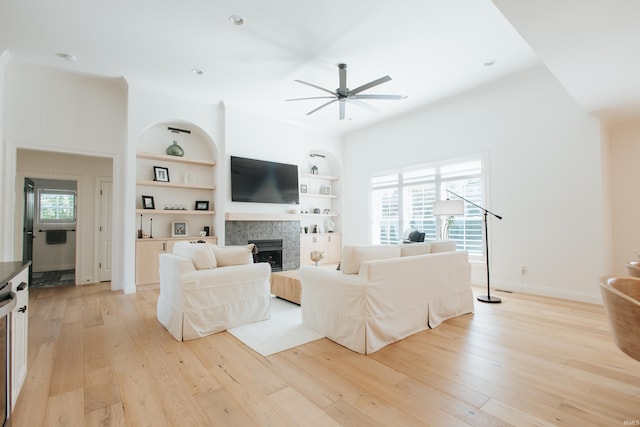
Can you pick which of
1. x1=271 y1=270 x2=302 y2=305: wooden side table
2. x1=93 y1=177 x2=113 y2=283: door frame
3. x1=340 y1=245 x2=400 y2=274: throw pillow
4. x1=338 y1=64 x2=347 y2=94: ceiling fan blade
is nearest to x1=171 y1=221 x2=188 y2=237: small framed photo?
x1=93 y1=177 x2=113 y2=283: door frame

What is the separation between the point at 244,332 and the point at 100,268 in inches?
169

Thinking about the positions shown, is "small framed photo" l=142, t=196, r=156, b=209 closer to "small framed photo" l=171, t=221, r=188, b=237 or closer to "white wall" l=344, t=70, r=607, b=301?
"small framed photo" l=171, t=221, r=188, b=237

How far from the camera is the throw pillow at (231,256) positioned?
3.18 m

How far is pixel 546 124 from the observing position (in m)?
4.36

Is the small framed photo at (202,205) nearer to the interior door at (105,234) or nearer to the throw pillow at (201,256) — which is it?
the interior door at (105,234)

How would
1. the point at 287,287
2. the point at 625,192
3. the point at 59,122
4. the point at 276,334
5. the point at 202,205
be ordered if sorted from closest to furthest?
the point at 276,334 < the point at 287,287 < the point at 625,192 < the point at 59,122 < the point at 202,205

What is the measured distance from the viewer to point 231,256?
3.22m

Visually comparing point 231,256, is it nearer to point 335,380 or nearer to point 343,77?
point 335,380

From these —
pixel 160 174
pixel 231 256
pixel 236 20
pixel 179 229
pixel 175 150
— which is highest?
pixel 236 20

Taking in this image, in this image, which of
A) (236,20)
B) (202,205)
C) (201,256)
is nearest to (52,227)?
(202,205)

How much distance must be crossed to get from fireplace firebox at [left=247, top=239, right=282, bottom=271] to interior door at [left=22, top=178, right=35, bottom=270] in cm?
422

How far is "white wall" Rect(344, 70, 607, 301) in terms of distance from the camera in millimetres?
4035

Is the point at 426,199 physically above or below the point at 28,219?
above

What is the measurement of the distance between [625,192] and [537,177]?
107 cm
